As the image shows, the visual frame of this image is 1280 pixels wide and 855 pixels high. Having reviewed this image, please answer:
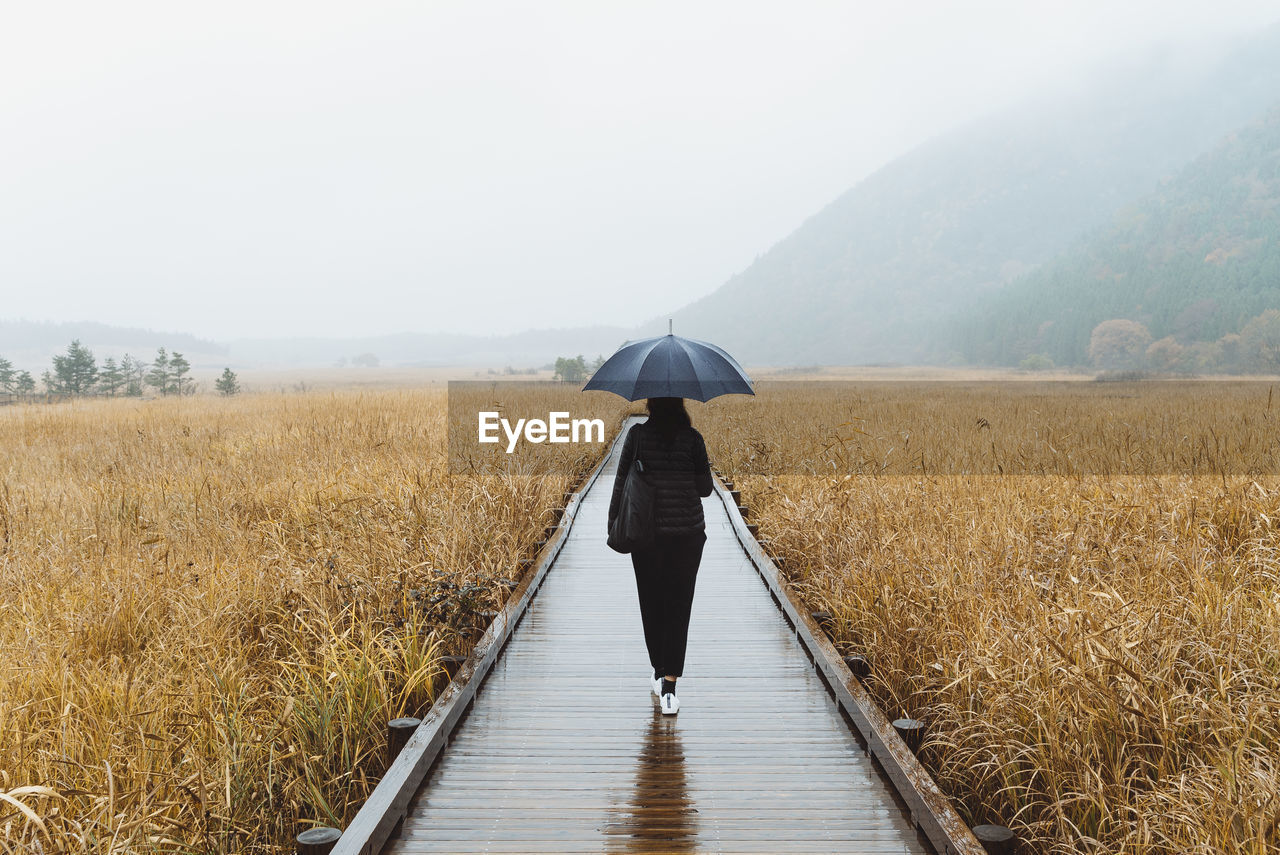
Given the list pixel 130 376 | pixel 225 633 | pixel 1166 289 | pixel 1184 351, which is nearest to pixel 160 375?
pixel 130 376

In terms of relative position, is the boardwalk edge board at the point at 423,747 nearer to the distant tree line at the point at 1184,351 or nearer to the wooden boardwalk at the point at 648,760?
the wooden boardwalk at the point at 648,760

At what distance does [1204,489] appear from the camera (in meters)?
7.97

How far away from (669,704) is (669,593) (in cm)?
67

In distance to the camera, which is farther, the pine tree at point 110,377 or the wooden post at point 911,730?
the pine tree at point 110,377

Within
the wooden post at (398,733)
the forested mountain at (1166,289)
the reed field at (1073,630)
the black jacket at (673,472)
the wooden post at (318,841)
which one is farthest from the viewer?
the forested mountain at (1166,289)

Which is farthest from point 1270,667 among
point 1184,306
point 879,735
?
point 1184,306

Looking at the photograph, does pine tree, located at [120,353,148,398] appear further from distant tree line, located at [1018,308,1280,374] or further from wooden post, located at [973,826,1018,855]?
distant tree line, located at [1018,308,1280,374]

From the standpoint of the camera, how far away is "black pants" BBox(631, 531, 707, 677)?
454 cm

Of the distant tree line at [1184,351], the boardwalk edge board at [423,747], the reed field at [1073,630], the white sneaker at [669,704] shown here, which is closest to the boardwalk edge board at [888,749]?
the reed field at [1073,630]

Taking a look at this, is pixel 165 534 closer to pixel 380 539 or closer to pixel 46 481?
pixel 380 539

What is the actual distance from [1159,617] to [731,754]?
2528 millimetres

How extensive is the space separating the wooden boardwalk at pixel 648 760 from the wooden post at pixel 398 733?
0.25 metres

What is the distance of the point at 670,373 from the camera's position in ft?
14.2

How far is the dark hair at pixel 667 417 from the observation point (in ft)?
14.6
